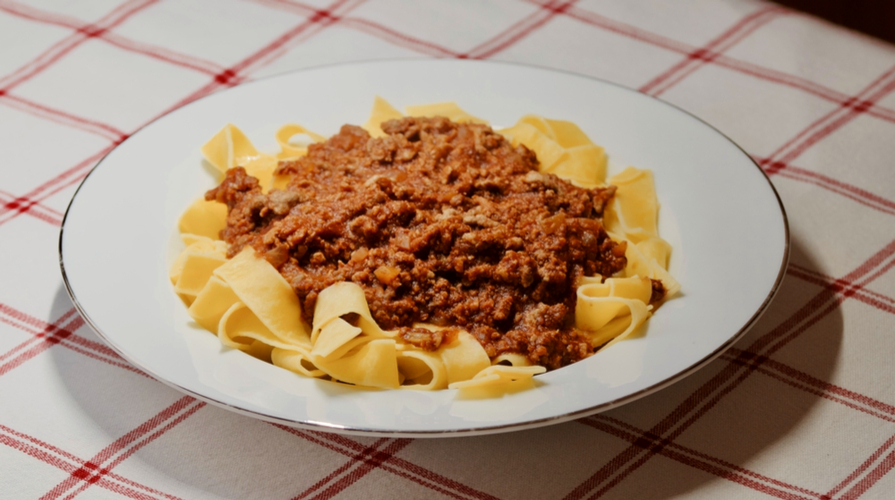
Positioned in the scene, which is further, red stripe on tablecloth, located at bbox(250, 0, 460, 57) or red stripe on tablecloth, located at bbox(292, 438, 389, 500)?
red stripe on tablecloth, located at bbox(250, 0, 460, 57)

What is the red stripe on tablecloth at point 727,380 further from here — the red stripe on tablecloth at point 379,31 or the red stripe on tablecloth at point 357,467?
the red stripe on tablecloth at point 379,31

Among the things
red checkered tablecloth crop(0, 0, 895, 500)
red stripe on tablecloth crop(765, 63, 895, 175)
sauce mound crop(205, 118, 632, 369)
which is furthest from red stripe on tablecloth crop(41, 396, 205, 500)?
red stripe on tablecloth crop(765, 63, 895, 175)

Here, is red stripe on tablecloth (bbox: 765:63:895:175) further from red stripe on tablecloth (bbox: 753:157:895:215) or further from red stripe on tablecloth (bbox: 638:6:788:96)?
red stripe on tablecloth (bbox: 638:6:788:96)

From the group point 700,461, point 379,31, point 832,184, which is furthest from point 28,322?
point 832,184

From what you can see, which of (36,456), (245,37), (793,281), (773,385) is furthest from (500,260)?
(245,37)

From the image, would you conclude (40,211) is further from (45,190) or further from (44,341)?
(44,341)

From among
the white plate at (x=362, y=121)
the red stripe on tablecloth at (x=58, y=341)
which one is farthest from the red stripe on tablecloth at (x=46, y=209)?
the red stripe on tablecloth at (x=58, y=341)

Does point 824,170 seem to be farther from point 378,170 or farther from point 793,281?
point 378,170
